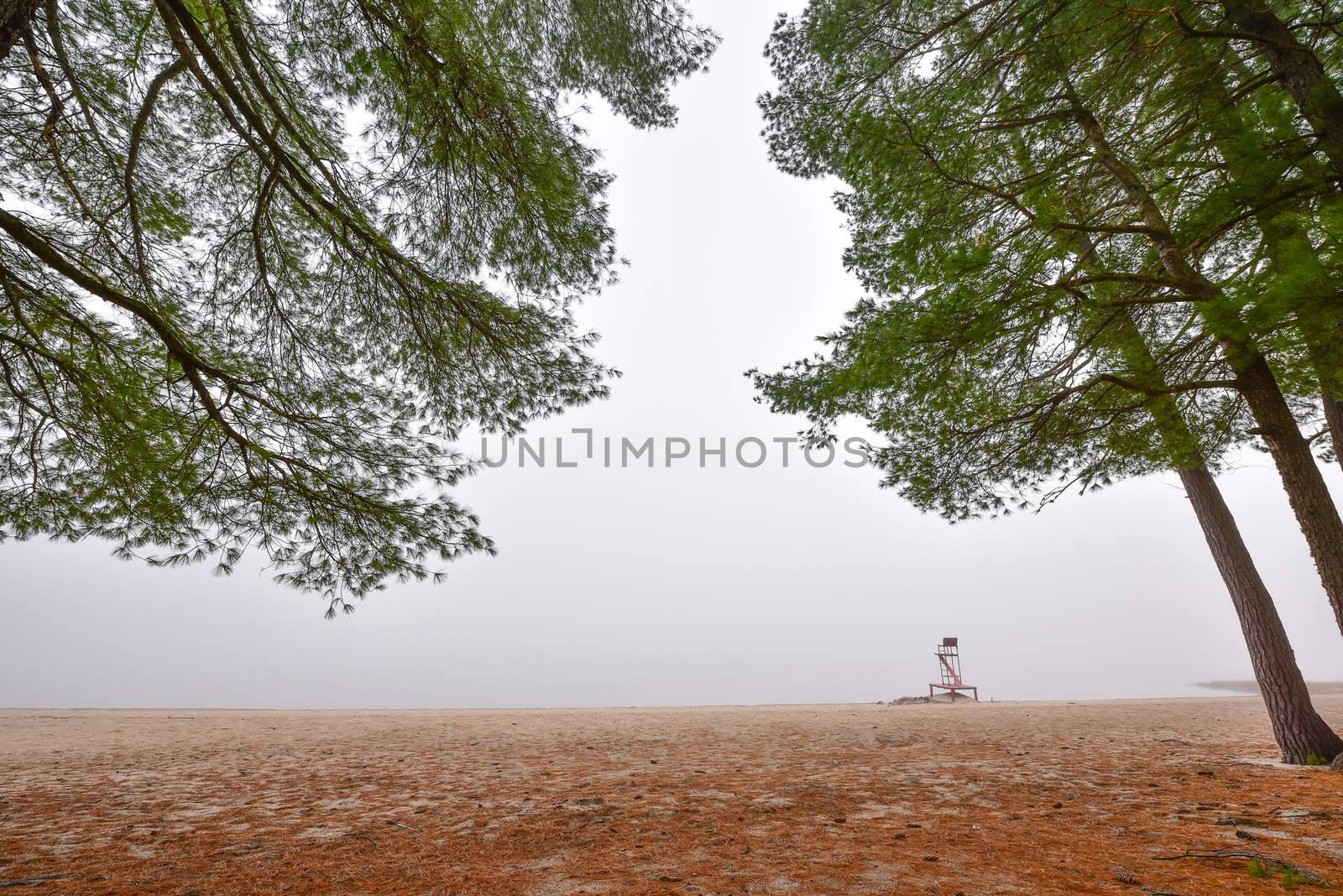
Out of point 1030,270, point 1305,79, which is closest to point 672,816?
point 1030,270

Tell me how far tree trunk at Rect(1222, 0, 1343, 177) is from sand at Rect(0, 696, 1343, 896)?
11.4 ft

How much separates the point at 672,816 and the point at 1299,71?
5.65m

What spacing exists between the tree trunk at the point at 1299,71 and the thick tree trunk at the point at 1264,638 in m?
2.87

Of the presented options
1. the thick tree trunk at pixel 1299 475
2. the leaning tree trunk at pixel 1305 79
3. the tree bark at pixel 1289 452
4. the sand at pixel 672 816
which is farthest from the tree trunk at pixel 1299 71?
the sand at pixel 672 816

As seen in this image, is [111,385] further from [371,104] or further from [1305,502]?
[1305,502]

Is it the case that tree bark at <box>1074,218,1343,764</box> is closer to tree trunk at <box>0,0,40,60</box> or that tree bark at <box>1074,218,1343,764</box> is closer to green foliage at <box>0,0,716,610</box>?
green foliage at <box>0,0,716,610</box>

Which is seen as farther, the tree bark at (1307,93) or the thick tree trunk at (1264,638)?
the thick tree trunk at (1264,638)

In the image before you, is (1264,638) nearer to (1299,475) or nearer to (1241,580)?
(1241,580)

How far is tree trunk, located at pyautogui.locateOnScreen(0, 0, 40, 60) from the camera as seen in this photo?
2826 mm

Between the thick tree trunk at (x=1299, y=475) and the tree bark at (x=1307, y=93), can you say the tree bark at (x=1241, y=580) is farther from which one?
the tree bark at (x=1307, y=93)

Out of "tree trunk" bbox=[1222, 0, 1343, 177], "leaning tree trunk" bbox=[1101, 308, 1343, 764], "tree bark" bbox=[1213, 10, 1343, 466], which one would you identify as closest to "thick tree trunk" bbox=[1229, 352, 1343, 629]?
"tree bark" bbox=[1213, 10, 1343, 466]

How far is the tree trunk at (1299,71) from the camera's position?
315 cm

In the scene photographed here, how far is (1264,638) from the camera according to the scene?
488cm

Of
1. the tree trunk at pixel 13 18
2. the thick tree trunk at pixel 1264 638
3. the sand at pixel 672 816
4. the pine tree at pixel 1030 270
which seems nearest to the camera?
the sand at pixel 672 816
